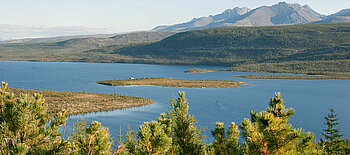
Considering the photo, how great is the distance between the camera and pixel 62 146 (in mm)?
11094

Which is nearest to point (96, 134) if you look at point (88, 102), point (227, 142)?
point (227, 142)

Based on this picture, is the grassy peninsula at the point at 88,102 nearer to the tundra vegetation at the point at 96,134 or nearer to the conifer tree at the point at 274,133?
the tundra vegetation at the point at 96,134

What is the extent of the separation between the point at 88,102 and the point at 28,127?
62414mm

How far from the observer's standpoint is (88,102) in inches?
2852

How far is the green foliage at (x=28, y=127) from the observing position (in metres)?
11.0

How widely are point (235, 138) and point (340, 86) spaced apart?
103144 millimetres

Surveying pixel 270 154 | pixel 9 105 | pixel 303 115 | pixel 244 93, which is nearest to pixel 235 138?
pixel 270 154

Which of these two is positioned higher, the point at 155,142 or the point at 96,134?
the point at 96,134

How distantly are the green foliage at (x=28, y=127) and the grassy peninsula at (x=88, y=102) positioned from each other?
171 ft

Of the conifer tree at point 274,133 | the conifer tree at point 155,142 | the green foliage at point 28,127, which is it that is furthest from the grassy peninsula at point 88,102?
the conifer tree at point 274,133

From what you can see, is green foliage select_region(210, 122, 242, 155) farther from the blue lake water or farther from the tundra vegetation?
the blue lake water

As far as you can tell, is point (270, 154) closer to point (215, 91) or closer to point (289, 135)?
point (289, 135)

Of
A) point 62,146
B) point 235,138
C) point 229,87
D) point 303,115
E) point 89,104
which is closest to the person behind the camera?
point 62,146

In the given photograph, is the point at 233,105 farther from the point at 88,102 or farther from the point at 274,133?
the point at 274,133
